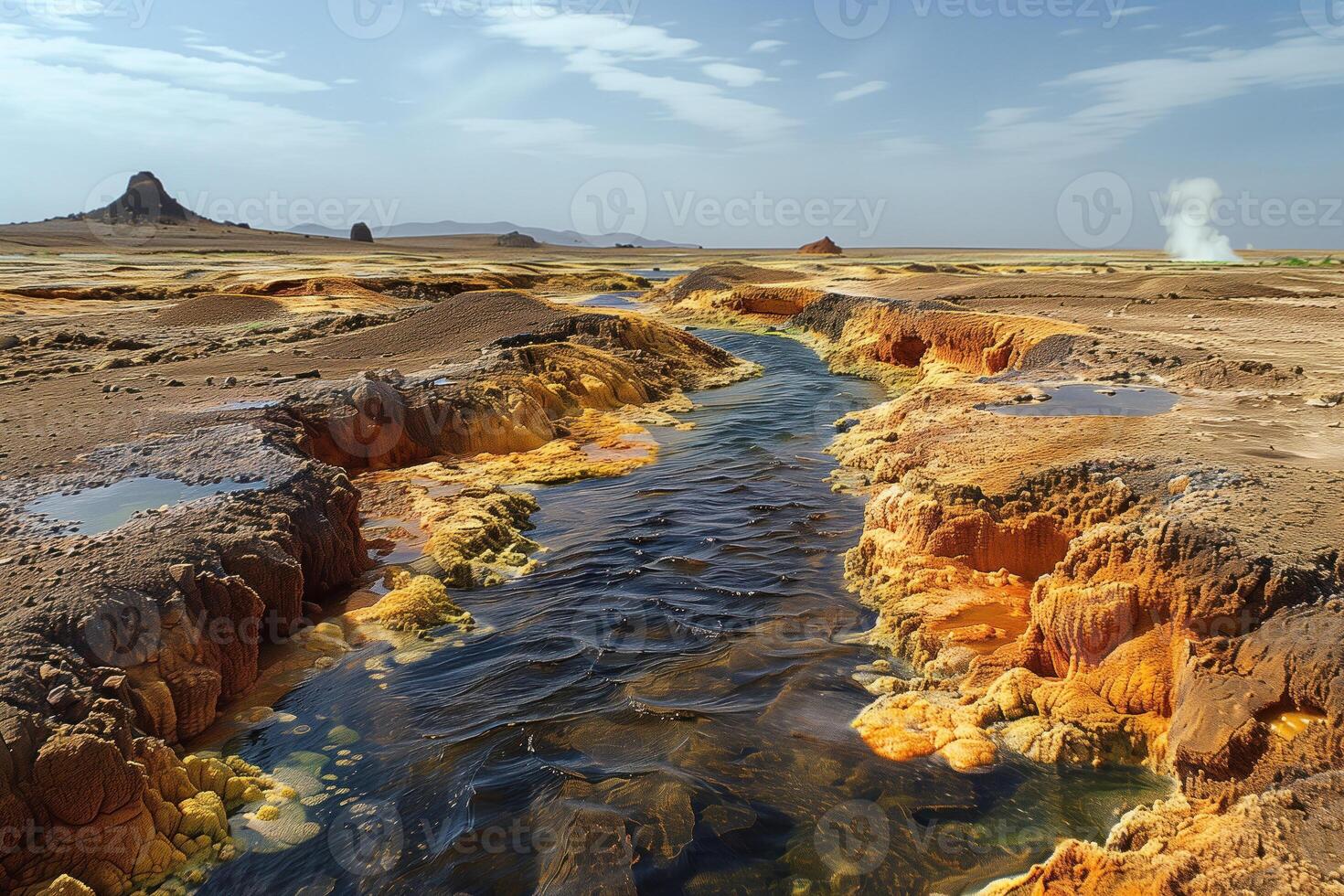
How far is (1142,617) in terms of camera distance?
15.0ft

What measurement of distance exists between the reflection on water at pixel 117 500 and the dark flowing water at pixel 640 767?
1.83 metres

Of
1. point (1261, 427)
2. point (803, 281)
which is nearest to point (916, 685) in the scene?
point (1261, 427)

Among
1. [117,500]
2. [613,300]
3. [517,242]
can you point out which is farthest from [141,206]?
[117,500]

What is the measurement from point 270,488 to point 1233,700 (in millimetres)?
6306

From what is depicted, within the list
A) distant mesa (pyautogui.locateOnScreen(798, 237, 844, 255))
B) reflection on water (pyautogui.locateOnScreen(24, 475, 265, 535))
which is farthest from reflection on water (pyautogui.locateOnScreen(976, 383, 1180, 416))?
distant mesa (pyautogui.locateOnScreen(798, 237, 844, 255))

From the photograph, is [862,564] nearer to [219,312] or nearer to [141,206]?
[219,312]

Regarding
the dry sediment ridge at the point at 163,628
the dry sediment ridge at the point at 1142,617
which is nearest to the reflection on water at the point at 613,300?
the dry sediment ridge at the point at 163,628

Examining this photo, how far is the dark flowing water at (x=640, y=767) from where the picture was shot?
3855 mm

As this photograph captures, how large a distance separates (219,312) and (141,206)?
2423 inches

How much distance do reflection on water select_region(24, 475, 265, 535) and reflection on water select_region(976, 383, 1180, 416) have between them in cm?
701

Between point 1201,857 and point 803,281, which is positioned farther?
point 803,281

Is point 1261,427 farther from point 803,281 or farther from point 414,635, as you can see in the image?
point 803,281

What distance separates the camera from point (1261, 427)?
6.79 metres

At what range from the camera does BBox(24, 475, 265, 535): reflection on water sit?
5.66 metres
